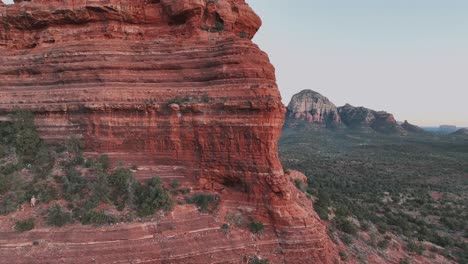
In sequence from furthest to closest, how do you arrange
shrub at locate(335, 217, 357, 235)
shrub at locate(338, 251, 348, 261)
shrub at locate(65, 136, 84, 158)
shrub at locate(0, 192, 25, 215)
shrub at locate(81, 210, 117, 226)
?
shrub at locate(335, 217, 357, 235)
shrub at locate(338, 251, 348, 261)
shrub at locate(65, 136, 84, 158)
shrub at locate(0, 192, 25, 215)
shrub at locate(81, 210, 117, 226)

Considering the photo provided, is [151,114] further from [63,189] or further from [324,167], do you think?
[324,167]

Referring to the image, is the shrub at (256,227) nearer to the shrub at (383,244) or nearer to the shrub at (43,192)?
the shrub at (43,192)

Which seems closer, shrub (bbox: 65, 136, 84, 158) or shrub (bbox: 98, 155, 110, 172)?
shrub (bbox: 98, 155, 110, 172)

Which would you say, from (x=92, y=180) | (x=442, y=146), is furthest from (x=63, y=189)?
(x=442, y=146)

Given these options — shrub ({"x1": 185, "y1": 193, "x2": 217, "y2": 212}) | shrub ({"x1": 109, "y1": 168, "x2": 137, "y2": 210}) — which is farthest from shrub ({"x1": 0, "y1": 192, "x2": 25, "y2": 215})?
shrub ({"x1": 185, "y1": 193, "x2": 217, "y2": 212})

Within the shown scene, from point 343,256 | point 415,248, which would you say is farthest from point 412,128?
point 343,256

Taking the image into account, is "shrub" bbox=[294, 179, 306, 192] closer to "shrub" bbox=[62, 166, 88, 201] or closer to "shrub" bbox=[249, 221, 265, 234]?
"shrub" bbox=[249, 221, 265, 234]

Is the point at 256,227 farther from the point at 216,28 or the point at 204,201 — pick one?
the point at 216,28
